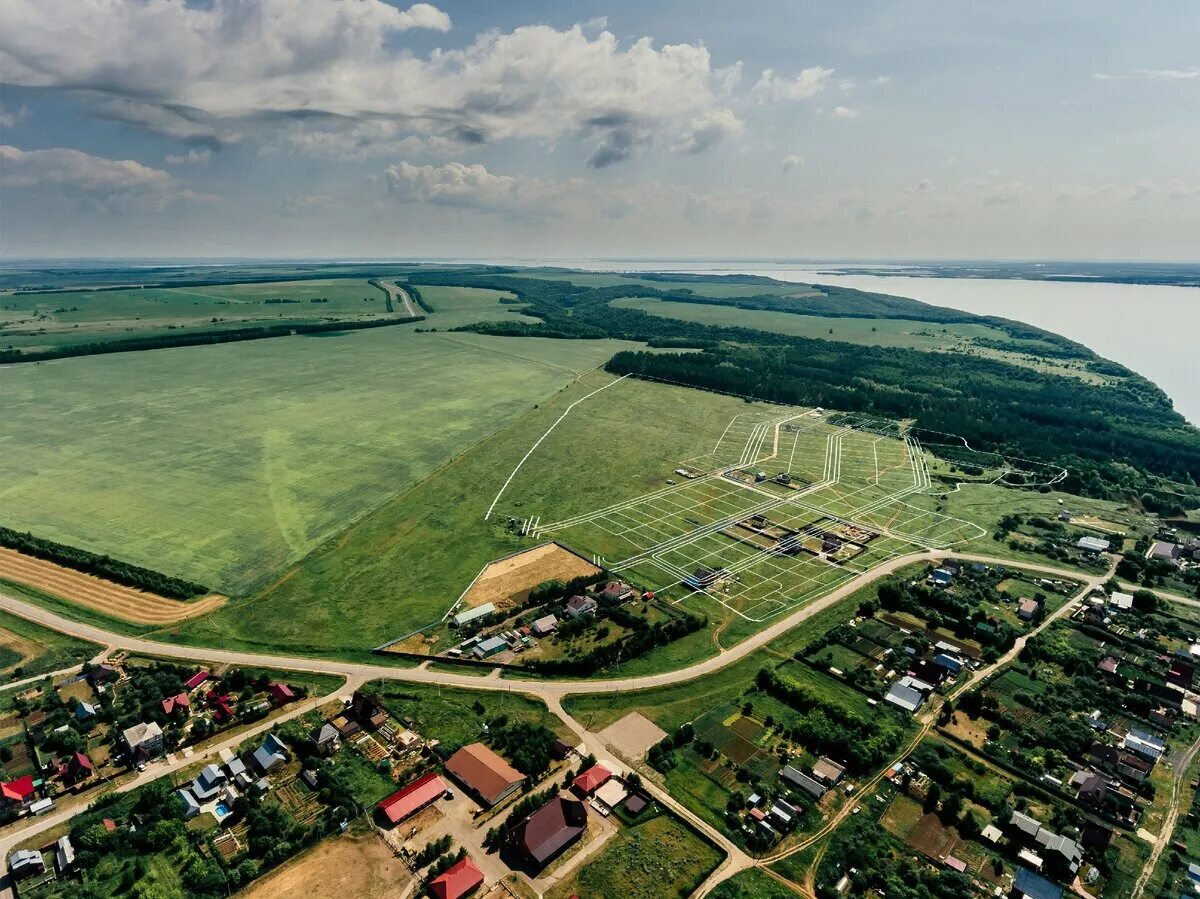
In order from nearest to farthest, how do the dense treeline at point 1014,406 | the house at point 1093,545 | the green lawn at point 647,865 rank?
1. the green lawn at point 647,865
2. the house at point 1093,545
3. the dense treeline at point 1014,406

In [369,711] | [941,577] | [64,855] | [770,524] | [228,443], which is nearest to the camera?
[64,855]

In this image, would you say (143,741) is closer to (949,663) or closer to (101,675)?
(101,675)

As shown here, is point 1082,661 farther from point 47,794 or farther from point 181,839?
Answer: point 47,794

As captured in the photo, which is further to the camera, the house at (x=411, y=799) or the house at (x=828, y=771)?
the house at (x=828, y=771)

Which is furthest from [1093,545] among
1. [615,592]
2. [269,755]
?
[269,755]

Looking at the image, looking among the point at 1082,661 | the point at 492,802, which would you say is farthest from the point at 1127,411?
the point at 492,802

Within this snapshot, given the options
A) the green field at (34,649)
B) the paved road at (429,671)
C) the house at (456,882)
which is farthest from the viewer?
the green field at (34,649)

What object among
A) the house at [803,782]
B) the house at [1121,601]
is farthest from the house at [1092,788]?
the house at [1121,601]

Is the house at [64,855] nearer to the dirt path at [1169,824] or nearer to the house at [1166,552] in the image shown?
the dirt path at [1169,824]
